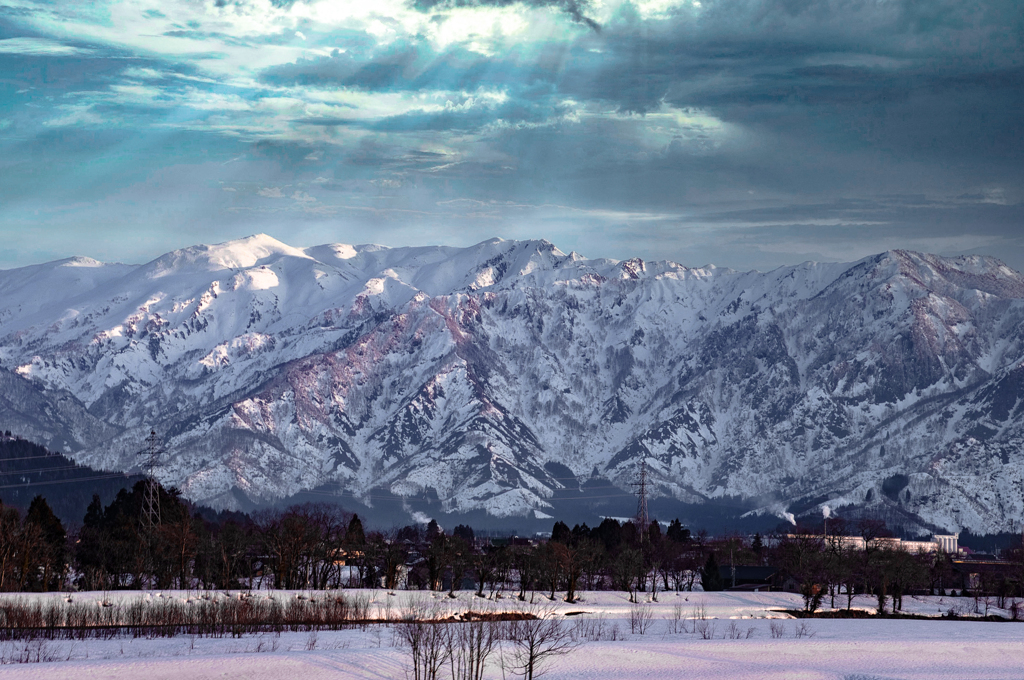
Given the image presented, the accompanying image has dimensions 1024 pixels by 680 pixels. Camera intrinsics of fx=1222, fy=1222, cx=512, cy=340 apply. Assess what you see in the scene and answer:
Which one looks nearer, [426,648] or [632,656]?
[426,648]

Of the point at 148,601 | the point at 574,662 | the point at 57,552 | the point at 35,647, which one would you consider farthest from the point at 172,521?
the point at 574,662

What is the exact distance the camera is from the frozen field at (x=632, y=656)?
88750 mm

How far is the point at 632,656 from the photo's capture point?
10019 centimetres

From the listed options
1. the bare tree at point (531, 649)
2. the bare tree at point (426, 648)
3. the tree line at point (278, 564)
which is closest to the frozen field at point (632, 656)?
the bare tree at point (531, 649)

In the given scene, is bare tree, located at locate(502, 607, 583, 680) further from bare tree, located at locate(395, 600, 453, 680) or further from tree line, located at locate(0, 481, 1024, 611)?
tree line, located at locate(0, 481, 1024, 611)

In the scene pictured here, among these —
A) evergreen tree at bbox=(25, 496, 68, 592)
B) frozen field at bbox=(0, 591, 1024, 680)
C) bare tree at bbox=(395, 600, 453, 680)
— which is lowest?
frozen field at bbox=(0, 591, 1024, 680)

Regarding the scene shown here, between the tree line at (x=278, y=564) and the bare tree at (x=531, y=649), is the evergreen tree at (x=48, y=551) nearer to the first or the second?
the tree line at (x=278, y=564)

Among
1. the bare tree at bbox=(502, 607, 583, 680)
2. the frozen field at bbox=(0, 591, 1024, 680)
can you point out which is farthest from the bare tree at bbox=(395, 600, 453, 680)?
the bare tree at bbox=(502, 607, 583, 680)

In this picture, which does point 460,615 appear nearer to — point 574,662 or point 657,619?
point 657,619

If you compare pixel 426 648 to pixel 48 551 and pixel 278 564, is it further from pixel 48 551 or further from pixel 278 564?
pixel 48 551

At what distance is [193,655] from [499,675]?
23866mm

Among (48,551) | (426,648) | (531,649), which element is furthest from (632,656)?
(48,551)

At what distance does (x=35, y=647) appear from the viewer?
95.2 meters

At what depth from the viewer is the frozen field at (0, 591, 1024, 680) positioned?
8875 cm
